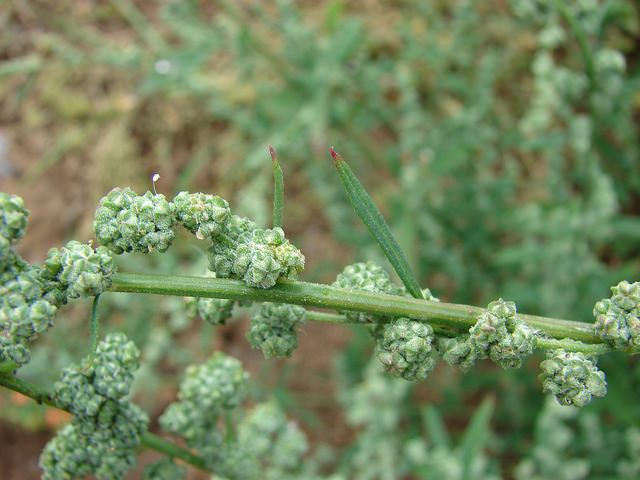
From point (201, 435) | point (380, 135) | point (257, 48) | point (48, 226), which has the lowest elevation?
point (201, 435)

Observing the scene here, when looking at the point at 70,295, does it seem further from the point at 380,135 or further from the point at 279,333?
the point at 380,135

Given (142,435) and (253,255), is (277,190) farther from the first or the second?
(142,435)

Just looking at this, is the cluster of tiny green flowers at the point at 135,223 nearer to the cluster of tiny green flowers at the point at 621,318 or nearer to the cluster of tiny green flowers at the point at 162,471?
the cluster of tiny green flowers at the point at 162,471

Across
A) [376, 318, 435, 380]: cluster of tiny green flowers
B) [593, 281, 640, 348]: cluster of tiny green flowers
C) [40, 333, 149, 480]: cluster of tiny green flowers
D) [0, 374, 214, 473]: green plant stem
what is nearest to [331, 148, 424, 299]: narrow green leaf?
[376, 318, 435, 380]: cluster of tiny green flowers

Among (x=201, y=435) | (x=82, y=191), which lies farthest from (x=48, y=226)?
(x=201, y=435)

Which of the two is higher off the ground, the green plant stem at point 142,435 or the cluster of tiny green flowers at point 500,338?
the cluster of tiny green flowers at point 500,338

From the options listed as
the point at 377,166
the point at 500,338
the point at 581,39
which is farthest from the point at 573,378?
the point at 377,166

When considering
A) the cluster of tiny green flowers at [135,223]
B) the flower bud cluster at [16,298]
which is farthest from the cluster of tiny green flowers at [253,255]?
the flower bud cluster at [16,298]
